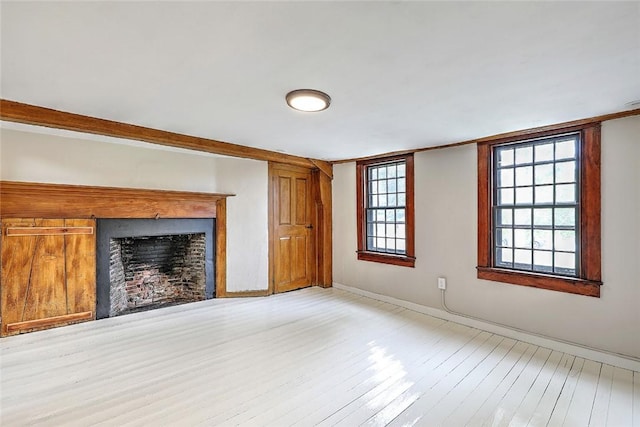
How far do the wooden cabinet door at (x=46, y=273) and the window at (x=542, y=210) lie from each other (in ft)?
14.9

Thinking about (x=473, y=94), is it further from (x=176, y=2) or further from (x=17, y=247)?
(x=17, y=247)

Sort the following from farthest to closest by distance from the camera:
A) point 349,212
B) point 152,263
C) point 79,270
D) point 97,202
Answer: point 349,212 < point 152,263 < point 97,202 < point 79,270

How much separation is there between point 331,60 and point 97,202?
11.1 feet

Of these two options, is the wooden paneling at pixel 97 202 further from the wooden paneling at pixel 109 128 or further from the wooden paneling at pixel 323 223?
the wooden paneling at pixel 323 223

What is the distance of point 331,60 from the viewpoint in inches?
69.4

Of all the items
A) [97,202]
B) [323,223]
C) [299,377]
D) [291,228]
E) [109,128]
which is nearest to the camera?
[299,377]

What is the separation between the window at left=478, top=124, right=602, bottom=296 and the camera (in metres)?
2.75

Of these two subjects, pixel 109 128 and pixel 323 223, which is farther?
pixel 323 223

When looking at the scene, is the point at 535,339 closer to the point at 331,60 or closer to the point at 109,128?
the point at 331,60

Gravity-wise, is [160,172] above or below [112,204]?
above

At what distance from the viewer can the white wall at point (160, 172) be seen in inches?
126

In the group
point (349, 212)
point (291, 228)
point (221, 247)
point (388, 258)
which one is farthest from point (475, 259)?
point (221, 247)

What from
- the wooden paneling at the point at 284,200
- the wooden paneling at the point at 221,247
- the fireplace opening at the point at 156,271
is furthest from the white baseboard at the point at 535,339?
the fireplace opening at the point at 156,271

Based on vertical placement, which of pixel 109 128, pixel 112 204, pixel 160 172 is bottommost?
pixel 112 204
